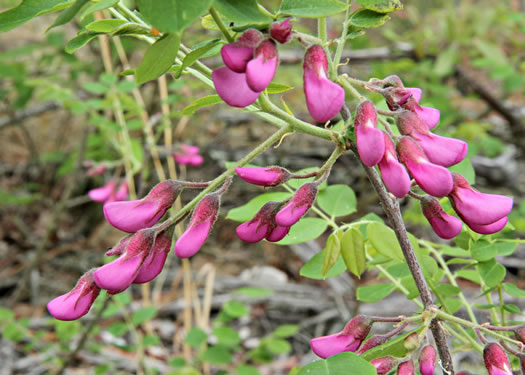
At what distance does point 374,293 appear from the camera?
1.20 m

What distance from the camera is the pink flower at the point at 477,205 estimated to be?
2.51 feet

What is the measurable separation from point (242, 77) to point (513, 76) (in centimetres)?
303

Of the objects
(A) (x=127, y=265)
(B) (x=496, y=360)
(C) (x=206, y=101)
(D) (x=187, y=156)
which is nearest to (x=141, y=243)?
(A) (x=127, y=265)

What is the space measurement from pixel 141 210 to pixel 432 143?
1.51ft

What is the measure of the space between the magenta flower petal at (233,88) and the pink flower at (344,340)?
1.36 ft

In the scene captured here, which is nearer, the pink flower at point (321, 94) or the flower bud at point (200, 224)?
the pink flower at point (321, 94)

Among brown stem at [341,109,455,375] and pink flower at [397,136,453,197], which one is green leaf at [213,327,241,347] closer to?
brown stem at [341,109,455,375]

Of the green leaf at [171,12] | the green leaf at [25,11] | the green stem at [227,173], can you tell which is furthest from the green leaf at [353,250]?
the green leaf at [25,11]

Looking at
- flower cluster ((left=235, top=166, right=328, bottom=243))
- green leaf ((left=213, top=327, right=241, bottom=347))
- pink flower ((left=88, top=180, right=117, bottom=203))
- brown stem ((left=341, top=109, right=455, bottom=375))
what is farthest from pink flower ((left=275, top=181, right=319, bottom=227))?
pink flower ((left=88, top=180, right=117, bottom=203))

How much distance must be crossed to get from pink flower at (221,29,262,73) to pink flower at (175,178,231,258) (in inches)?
8.4

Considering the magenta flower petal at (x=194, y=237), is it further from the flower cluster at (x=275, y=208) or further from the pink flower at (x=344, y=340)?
the pink flower at (x=344, y=340)

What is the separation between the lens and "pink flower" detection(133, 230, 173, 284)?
0.83m

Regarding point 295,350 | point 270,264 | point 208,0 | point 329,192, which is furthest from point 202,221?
point 270,264

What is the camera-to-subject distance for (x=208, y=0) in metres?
0.59
